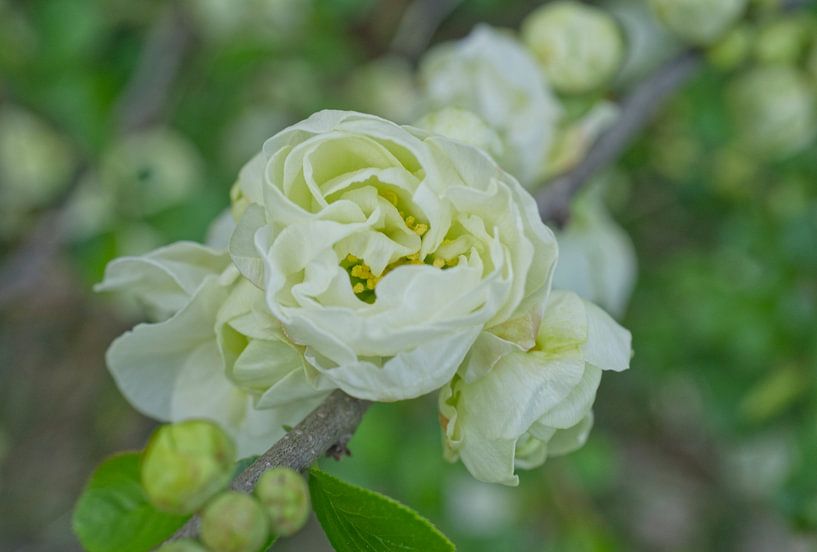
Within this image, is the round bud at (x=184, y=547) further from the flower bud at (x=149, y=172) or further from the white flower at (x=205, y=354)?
the flower bud at (x=149, y=172)

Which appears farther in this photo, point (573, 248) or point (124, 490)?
point (573, 248)

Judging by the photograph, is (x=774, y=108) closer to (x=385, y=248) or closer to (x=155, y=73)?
(x=385, y=248)

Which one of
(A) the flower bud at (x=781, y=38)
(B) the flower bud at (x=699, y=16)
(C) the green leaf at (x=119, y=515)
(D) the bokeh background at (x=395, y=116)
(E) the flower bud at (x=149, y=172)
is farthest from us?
(E) the flower bud at (x=149, y=172)

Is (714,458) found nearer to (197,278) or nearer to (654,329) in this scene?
(654,329)

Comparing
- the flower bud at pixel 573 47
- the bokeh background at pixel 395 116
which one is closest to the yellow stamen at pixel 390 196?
the flower bud at pixel 573 47

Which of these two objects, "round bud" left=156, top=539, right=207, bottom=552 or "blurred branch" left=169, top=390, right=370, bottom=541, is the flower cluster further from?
"round bud" left=156, top=539, right=207, bottom=552

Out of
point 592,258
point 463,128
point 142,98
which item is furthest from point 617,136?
point 142,98

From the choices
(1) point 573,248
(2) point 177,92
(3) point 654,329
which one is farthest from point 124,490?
(2) point 177,92
